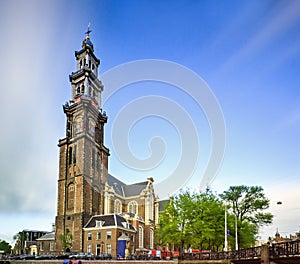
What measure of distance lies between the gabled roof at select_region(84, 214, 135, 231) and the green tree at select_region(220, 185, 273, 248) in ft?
73.5

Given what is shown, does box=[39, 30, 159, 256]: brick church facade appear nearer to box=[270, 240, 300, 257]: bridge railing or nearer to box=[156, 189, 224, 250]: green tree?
box=[156, 189, 224, 250]: green tree

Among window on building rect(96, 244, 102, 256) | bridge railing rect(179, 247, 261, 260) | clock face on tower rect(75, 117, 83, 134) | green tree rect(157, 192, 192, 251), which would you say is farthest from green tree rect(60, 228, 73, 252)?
bridge railing rect(179, 247, 261, 260)

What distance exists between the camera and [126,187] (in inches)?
3674

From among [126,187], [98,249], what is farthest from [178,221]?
[126,187]

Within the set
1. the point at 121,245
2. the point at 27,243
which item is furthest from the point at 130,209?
the point at 27,243

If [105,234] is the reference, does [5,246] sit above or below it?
below

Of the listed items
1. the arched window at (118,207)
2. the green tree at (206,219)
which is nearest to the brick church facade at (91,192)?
the arched window at (118,207)

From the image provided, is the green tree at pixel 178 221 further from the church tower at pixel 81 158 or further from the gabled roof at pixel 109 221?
the church tower at pixel 81 158

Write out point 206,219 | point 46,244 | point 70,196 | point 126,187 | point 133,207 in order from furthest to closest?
point 126,187, point 133,207, point 46,244, point 70,196, point 206,219

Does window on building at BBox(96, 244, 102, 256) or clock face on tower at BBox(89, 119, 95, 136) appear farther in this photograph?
clock face on tower at BBox(89, 119, 95, 136)

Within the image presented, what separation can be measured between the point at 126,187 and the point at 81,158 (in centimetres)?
2235

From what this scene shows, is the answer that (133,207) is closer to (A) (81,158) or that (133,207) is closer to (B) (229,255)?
(A) (81,158)

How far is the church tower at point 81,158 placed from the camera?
71375 mm

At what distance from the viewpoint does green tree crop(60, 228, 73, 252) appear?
6838 cm
